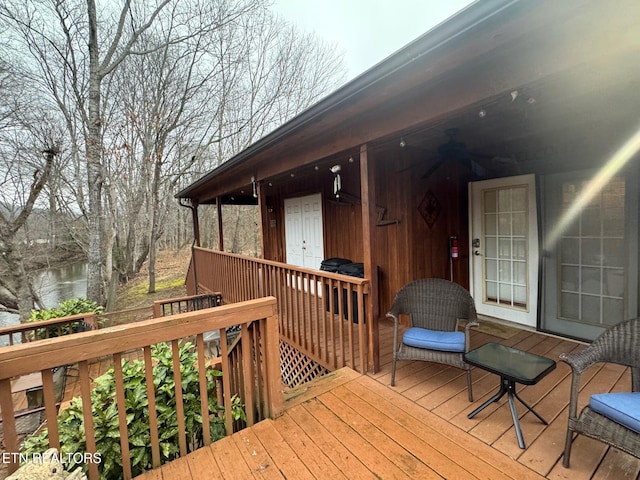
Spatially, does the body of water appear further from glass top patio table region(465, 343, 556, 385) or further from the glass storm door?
the glass storm door

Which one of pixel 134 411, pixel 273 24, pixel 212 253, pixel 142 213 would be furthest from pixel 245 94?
pixel 134 411

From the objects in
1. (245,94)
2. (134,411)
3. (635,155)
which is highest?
(245,94)

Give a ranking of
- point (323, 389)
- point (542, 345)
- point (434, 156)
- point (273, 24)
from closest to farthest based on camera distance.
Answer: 1. point (323, 389)
2. point (542, 345)
3. point (434, 156)
4. point (273, 24)

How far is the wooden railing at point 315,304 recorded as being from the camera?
8.73 feet

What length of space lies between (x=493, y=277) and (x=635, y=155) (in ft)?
6.16

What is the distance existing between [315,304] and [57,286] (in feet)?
48.6

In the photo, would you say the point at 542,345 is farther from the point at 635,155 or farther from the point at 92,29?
the point at 92,29

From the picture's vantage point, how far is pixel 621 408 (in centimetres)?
142

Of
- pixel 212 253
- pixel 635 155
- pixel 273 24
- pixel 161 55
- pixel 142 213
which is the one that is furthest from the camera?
pixel 142 213

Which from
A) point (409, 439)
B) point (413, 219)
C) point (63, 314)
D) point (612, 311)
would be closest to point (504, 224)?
point (413, 219)

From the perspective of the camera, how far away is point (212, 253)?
21.1 ft

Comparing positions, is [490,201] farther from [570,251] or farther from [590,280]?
[590,280]

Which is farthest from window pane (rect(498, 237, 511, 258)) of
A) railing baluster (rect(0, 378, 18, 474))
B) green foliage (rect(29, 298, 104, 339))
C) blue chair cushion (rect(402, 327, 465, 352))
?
green foliage (rect(29, 298, 104, 339))

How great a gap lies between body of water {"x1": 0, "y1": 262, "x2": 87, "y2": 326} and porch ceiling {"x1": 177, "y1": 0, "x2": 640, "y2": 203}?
11.7 meters
